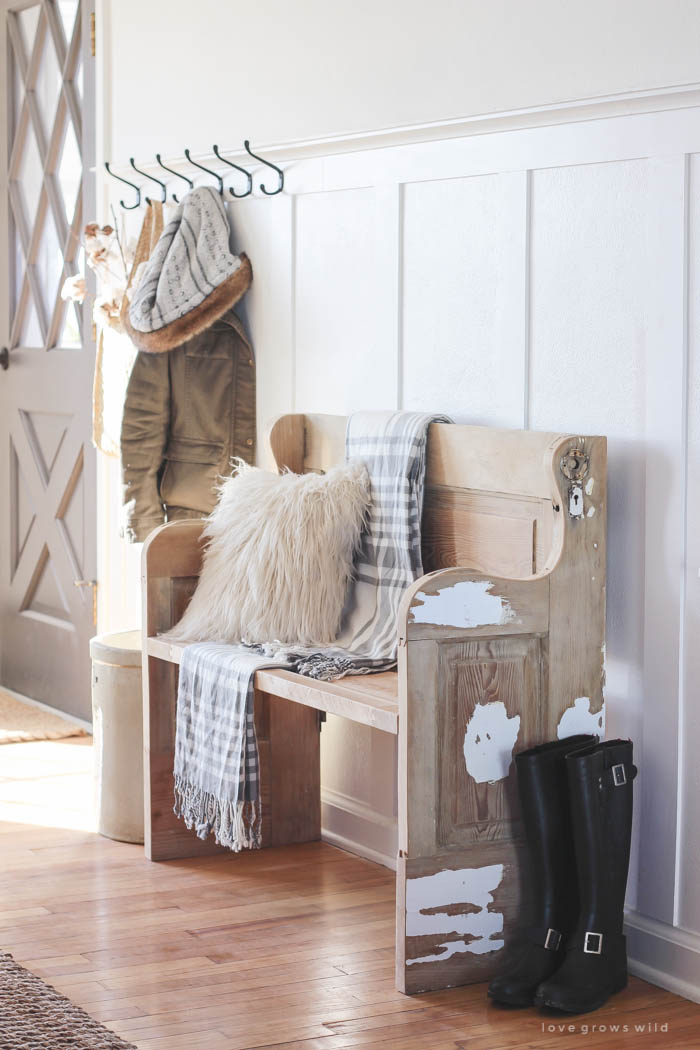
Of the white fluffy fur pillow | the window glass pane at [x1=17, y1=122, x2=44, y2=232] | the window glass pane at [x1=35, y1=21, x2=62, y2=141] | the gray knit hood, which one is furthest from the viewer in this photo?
the window glass pane at [x1=17, y1=122, x2=44, y2=232]

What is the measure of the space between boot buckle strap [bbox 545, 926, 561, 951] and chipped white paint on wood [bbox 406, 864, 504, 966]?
0.09m

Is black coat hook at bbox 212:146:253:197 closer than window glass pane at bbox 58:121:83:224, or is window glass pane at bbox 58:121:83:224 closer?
black coat hook at bbox 212:146:253:197

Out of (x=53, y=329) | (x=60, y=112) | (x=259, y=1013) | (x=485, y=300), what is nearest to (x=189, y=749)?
(x=259, y=1013)

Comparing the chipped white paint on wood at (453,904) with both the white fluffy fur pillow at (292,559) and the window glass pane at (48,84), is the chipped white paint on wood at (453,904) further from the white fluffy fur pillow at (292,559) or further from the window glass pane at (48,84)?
the window glass pane at (48,84)

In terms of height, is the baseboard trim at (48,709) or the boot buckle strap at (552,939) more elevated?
the boot buckle strap at (552,939)

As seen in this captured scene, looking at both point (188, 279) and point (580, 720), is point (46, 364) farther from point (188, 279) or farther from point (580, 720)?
point (580, 720)

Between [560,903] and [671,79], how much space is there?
1432mm

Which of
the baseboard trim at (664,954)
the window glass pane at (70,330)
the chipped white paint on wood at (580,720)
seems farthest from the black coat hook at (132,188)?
the baseboard trim at (664,954)

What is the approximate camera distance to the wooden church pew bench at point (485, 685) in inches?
92.3

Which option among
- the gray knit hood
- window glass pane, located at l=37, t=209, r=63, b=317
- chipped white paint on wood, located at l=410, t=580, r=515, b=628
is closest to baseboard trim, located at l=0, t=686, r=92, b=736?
window glass pane, located at l=37, t=209, r=63, b=317

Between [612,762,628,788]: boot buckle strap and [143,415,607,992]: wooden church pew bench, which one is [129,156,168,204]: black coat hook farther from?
[612,762,628,788]: boot buckle strap

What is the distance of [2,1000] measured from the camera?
2332mm

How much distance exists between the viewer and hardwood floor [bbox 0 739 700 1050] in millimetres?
2262

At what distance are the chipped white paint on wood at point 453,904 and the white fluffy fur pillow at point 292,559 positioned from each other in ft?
2.30
